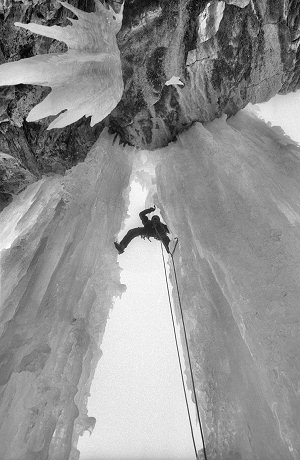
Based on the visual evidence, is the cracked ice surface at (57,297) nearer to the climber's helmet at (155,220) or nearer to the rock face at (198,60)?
the climber's helmet at (155,220)

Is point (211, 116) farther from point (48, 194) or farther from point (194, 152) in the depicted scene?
point (48, 194)

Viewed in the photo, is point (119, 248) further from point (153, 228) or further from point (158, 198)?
point (158, 198)

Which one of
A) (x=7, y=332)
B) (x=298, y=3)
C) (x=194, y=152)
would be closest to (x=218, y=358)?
(x=7, y=332)

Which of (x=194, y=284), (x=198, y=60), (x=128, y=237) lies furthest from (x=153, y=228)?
(x=198, y=60)

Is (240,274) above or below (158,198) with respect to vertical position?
below

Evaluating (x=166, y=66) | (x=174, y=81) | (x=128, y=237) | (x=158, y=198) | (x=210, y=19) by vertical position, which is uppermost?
(x=210, y=19)
